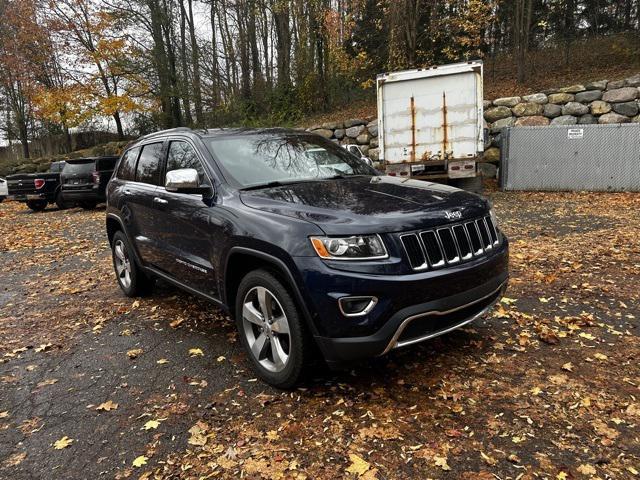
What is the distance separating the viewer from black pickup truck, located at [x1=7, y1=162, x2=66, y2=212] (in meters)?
17.3

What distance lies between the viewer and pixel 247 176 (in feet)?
12.5

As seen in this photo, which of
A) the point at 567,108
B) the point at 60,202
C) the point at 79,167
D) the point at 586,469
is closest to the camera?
the point at 586,469

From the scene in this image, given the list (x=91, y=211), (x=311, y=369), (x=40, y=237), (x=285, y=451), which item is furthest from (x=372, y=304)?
(x=91, y=211)

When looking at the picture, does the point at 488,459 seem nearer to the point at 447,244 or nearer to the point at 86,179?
the point at 447,244

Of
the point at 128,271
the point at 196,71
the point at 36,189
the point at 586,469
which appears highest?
the point at 196,71

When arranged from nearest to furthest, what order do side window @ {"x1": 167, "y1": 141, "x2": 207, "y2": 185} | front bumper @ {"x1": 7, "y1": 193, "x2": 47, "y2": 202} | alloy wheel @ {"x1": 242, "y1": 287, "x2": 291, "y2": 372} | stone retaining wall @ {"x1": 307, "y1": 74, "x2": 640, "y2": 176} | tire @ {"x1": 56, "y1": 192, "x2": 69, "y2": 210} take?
alloy wheel @ {"x1": 242, "y1": 287, "x2": 291, "y2": 372}
side window @ {"x1": 167, "y1": 141, "x2": 207, "y2": 185}
stone retaining wall @ {"x1": 307, "y1": 74, "x2": 640, "y2": 176}
front bumper @ {"x1": 7, "y1": 193, "x2": 47, "y2": 202}
tire @ {"x1": 56, "y1": 192, "x2": 69, "y2": 210}

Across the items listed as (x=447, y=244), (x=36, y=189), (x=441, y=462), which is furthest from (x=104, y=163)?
(x=441, y=462)

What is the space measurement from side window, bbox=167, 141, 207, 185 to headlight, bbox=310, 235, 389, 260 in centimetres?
147

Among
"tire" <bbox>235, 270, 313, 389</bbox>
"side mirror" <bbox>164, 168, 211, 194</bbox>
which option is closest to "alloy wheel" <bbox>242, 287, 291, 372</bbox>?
"tire" <bbox>235, 270, 313, 389</bbox>

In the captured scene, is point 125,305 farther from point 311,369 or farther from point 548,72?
point 548,72

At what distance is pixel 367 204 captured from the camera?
3162mm

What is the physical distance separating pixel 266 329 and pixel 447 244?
132 centimetres

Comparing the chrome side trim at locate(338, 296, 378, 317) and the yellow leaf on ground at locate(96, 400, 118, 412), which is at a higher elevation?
the chrome side trim at locate(338, 296, 378, 317)

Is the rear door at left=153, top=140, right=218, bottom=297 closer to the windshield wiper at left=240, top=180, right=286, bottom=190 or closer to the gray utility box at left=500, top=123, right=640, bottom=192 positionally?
the windshield wiper at left=240, top=180, right=286, bottom=190
